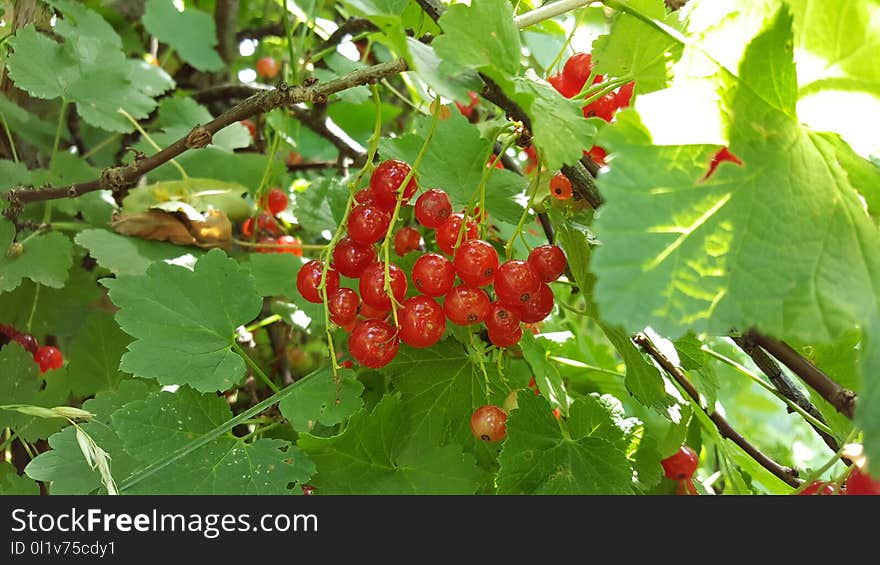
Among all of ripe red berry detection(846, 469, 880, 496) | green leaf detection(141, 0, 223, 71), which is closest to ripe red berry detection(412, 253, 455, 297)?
ripe red berry detection(846, 469, 880, 496)

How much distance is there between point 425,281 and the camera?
2.22 ft

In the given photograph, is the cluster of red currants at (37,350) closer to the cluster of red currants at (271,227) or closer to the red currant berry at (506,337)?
the cluster of red currants at (271,227)

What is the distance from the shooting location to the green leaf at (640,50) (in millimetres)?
652

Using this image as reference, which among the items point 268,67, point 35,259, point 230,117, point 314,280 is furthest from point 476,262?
point 268,67

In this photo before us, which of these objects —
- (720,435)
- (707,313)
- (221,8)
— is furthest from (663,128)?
(221,8)

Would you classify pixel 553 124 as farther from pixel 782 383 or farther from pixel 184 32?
pixel 184 32

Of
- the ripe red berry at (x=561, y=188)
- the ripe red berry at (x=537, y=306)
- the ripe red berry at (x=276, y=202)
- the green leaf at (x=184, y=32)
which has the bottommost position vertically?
the ripe red berry at (x=537, y=306)

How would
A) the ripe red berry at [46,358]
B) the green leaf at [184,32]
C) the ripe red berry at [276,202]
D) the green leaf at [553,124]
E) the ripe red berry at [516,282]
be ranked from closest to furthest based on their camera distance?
the green leaf at [553,124]
the ripe red berry at [516,282]
the ripe red berry at [46,358]
the ripe red berry at [276,202]
the green leaf at [184,32]

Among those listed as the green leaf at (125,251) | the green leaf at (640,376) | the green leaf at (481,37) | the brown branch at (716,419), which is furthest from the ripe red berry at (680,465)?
the green leaf at (125,251)

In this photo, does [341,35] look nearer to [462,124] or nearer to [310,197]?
[310,197]

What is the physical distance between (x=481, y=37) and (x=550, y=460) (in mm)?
373

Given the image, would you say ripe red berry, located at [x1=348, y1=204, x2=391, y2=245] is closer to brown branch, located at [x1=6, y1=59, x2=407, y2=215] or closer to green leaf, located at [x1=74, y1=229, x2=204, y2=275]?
brown branch, located at [x1=6, y1=59, x2=407, y2=215]

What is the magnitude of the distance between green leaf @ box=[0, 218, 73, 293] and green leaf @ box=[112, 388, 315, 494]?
0.35 m

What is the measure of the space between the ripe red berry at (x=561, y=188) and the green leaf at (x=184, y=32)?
0.92 m
